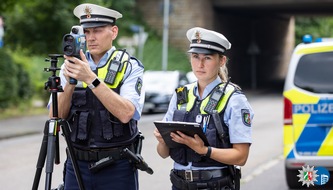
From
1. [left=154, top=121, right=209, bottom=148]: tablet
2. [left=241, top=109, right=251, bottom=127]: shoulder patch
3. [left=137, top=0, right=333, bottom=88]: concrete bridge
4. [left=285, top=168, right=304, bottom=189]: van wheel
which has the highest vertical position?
[left=137, top=0, right=333, bottom=88]: concrete bridge

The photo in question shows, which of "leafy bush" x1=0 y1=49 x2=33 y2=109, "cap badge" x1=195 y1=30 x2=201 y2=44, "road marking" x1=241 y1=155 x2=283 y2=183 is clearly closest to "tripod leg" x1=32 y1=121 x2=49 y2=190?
"cap badge" x1=195 y1=30 x2=201 y2=44

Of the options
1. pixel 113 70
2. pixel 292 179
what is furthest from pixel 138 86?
pixel 292 179

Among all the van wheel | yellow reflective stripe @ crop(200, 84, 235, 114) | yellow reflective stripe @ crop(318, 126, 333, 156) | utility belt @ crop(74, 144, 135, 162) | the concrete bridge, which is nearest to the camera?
yellow reflective stripe @ crop(200, 84, 235, 114)

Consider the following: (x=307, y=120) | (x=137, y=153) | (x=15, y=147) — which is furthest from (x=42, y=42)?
(x=137, y=153)

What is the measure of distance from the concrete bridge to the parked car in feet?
23.6

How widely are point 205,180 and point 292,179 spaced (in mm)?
5226

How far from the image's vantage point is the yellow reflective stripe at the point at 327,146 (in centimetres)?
841

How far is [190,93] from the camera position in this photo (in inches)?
171

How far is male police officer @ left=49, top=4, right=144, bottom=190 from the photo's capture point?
14.4 feet

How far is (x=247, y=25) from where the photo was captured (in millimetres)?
49625

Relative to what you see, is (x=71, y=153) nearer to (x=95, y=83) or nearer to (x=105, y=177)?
(x=105, y=177)

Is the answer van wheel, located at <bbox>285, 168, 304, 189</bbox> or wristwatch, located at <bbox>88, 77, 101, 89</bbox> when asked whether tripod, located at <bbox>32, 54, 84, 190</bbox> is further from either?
van wheel, located at <bbox>285, 168, 304, 189</bbox>

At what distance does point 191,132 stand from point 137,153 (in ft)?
1.98

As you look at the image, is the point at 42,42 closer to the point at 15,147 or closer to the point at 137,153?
the point at 15,147
